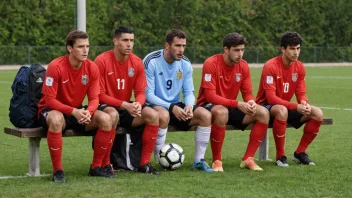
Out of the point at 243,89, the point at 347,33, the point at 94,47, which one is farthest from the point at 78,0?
the point at 347,33

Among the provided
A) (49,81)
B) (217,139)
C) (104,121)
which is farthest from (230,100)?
(49,81)

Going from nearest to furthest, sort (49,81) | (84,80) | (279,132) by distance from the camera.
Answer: (49,81) → (84,80) → (279,132)

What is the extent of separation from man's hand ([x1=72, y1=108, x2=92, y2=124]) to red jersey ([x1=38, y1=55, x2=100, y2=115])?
0.06 meters

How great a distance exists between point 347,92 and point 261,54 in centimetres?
3281

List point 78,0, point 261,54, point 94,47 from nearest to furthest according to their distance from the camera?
1. point 78,0
2. point 94,47
3. point 261,54

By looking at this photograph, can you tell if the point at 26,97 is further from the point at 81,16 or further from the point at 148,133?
the point at 81,16

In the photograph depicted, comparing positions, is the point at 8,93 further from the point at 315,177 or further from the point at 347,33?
the point at 347,33

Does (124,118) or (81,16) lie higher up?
(81,16)

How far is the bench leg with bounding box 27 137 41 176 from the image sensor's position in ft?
27.6

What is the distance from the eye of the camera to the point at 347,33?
6375cm

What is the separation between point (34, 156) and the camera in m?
8.45

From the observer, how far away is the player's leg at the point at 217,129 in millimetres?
8867

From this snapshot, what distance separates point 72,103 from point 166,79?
1.35 m

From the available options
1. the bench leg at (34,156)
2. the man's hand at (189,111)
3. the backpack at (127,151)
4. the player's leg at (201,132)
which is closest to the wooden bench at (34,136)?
the bench leg at (34,156)
